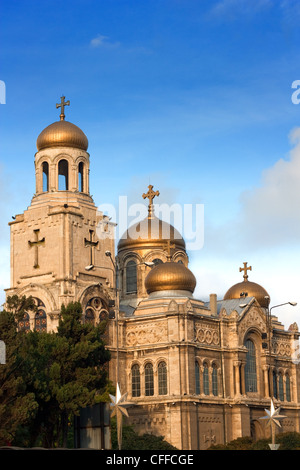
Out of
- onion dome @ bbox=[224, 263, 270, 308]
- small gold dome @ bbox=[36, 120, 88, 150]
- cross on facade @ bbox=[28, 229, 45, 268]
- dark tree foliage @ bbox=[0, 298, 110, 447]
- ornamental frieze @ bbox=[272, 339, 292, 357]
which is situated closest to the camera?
dark tree foliage @ bbox=[0, 298, 110, 447]

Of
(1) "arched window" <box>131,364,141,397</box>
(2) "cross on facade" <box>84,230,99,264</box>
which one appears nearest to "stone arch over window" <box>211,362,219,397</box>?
(1) "arched window" <box>131,364,141,397</box>

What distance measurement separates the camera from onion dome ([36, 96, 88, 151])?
71.7 m

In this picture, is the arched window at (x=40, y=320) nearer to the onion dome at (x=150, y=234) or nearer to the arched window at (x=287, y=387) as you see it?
the onion dome at (x=150, y=234)

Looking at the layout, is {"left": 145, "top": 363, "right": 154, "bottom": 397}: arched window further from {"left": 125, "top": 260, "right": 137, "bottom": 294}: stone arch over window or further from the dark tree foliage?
the dark tree foliage

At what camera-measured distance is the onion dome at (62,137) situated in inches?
2822

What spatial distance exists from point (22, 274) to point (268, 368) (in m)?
22.5

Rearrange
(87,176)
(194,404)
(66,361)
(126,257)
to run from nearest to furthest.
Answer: (66,361), (194,404), (87,176), (126,257)

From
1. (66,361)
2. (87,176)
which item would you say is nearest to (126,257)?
(87,176)

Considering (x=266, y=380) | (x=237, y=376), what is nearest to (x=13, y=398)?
(x=237, y=376)

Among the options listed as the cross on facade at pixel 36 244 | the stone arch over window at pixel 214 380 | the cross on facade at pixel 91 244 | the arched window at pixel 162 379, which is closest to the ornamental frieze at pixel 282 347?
the stone arch over window at pixel 214 380

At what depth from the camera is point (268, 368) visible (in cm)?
7675

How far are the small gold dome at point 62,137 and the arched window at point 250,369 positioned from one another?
858 inches
